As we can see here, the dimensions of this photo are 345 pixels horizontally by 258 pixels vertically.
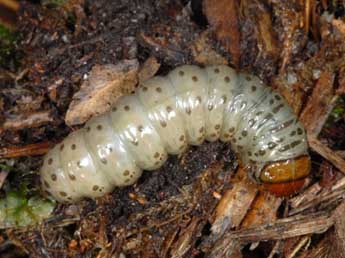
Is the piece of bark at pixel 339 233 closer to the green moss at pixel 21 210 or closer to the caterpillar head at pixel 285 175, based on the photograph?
the caterpillar head at pixel 285 175

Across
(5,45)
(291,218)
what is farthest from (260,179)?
(5,45)

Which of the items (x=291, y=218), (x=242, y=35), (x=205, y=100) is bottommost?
(x=291, y=218)

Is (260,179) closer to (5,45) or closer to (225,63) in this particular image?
(225,63)

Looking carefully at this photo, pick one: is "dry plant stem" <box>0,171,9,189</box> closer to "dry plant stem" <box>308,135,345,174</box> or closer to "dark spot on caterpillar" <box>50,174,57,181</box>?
"dark spot on caterpillar" <box>50,174,57,181</box>

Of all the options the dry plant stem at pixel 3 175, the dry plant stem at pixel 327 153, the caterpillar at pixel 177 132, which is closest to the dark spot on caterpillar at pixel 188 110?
the caterpillar at pixel 177 132

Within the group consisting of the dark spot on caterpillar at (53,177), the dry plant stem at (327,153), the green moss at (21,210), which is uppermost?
the dry plant stem at (327,153)

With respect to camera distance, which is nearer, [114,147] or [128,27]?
[114,147]

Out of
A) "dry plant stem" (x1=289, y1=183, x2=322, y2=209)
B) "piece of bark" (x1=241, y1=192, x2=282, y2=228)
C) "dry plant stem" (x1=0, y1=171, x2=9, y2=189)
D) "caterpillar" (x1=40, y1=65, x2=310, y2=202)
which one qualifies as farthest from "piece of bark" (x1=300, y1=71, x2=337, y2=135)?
"dry plant stem" (x1=0, y1=171, x2=9, y2=189)
